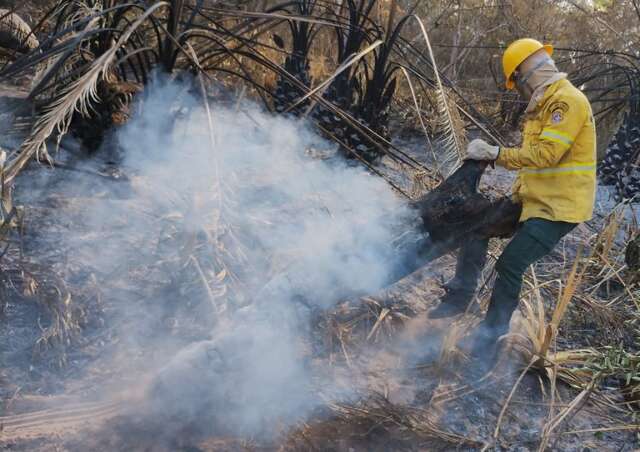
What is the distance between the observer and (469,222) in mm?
3664

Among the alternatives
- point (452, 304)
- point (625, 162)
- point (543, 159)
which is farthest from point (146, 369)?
point (625, 162)

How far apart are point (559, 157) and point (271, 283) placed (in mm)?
1825

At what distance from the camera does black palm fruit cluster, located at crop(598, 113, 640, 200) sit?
6.85 metres

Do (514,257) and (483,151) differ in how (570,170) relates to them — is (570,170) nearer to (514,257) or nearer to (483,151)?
(483,151)

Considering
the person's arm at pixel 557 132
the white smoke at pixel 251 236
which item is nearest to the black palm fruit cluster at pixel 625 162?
the white smoke at pixel 251 236

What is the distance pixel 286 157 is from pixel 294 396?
2781 millimetres

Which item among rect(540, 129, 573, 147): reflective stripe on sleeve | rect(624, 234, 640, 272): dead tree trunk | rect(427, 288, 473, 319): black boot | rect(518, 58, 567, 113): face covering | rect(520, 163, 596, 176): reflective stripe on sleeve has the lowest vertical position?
rect(427, 288, 473, 319): black boot

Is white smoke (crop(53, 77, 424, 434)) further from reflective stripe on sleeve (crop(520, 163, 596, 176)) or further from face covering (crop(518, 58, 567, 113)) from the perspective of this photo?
face covering (crop(518, 58, 567, 113))

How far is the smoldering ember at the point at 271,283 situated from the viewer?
2.89 meters

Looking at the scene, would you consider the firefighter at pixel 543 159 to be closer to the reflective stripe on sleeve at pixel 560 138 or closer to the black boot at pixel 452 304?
the reflective stripe on sleeve at pixel 560 138

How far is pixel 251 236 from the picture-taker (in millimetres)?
4199

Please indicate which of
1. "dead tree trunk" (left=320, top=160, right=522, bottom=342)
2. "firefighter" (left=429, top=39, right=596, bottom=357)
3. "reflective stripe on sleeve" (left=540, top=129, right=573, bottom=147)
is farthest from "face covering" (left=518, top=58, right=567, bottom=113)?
"dead tree trunk" (left=320, top=160, right=522, bottom=342)

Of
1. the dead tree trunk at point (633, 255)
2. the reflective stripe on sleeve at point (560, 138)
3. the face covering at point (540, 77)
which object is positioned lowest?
the dead tree trunk at point (633, 255)

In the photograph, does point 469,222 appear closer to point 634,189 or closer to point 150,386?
point 150,386
